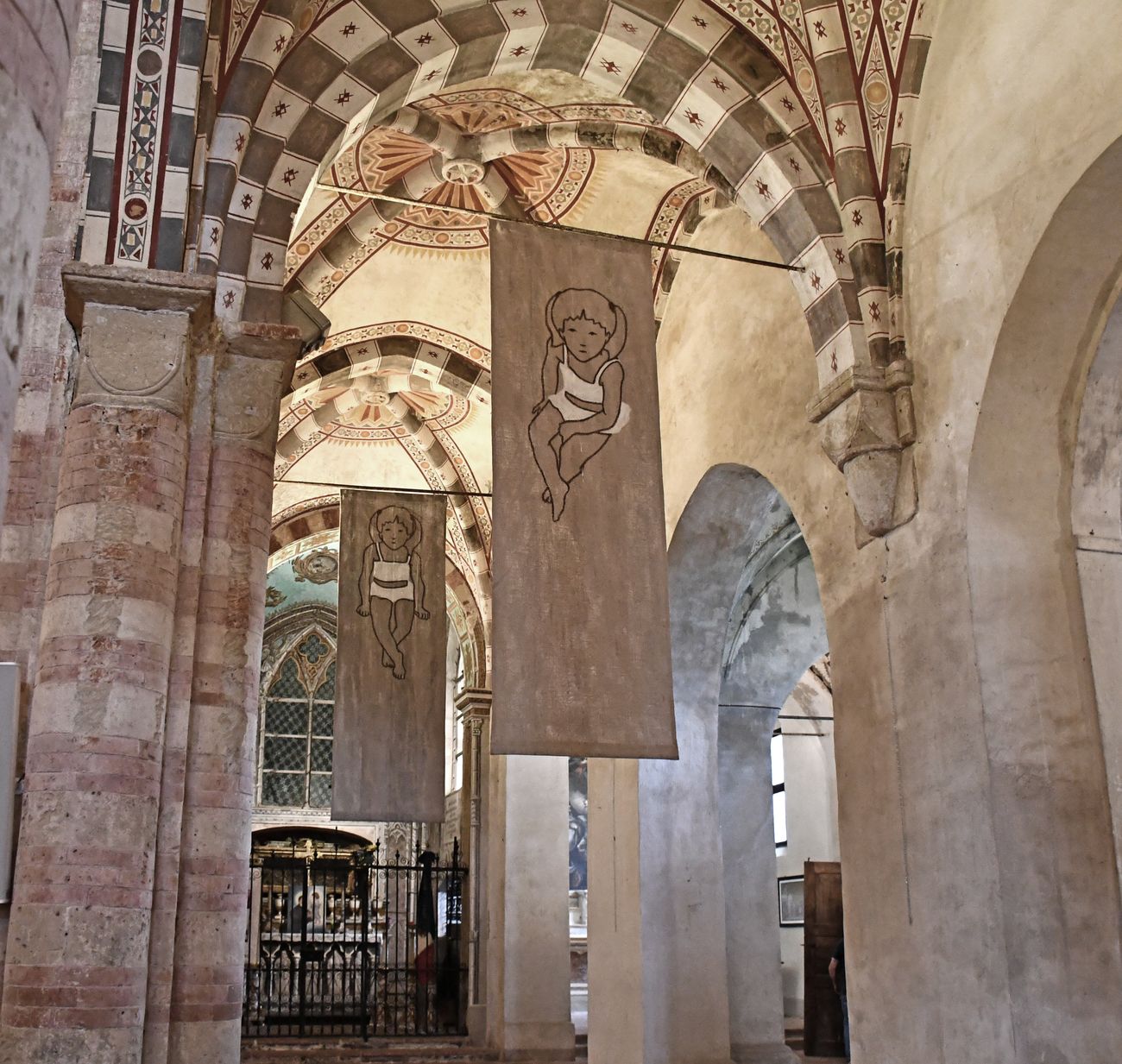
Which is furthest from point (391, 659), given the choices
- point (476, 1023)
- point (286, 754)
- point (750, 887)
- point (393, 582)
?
point (286, 754)

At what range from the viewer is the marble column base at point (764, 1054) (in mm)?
9828

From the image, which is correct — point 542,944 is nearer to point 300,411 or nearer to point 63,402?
point 300,411

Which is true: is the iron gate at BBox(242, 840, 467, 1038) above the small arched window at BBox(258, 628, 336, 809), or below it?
below

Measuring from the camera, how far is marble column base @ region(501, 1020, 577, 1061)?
521 inches

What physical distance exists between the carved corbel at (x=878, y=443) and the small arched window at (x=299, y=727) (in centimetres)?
1732

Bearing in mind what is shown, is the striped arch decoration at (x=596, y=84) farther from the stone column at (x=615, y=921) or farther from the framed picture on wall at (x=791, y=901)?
the framed picture on wall at (x=791, y=901)

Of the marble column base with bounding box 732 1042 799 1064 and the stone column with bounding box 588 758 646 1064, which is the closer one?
the stone column with bounding box 588 758 646 1064

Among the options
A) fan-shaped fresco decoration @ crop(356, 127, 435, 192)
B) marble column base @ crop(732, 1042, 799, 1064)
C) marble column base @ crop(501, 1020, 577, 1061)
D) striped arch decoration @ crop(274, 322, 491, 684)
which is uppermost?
fan-shaped fresco decoration @ crop(356, 127, 435, 192)

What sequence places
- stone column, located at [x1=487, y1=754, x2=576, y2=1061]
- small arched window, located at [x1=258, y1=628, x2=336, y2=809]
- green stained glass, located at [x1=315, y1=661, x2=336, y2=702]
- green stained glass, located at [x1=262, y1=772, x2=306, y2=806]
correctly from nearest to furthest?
stone column, located at [x1=487, y1=754, x2=576, y2=1061], green stained glass, located at [x1=262, y1=772, x2=306, y2=806], small arched window, located at [x1=258, y1=628, x2=336, y2=809], green stained glass, located at [x1=315, y1=661, x2=336, y2=702]

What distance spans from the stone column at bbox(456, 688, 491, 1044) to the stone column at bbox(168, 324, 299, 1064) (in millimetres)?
7817

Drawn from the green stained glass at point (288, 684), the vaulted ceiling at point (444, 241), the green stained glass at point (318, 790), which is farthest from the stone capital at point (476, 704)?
the green stained glass at point (288, 684)

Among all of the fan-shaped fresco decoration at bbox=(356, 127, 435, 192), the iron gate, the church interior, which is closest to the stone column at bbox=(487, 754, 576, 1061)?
the iron gate

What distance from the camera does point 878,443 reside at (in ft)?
22.9

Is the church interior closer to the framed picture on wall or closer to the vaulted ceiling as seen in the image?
the vaulted ceiling
